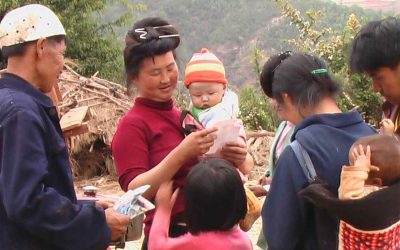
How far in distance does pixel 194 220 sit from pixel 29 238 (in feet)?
1.92

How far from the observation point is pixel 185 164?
2.42m

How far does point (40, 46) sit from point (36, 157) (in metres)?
0.39

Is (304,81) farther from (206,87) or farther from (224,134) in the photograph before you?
(206,87)

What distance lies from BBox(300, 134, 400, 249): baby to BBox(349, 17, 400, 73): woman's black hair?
48 centimetres

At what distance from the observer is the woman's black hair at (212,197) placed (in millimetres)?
2203

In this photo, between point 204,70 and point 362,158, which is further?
point 204,70

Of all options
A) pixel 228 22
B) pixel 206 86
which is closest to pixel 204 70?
pixel 206 86

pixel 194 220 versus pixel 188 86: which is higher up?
pixel 188 86

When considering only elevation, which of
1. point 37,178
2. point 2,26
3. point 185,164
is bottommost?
point 185,164

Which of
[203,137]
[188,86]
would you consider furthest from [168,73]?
[188,86]

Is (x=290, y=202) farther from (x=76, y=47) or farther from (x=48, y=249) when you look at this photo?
(x=76, y=47)

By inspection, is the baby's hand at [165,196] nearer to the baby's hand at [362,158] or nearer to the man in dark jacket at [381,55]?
the baby's hand at [362,158]

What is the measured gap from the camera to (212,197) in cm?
220

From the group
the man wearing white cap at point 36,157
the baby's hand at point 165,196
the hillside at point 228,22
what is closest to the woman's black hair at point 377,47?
the baby's hand at point 165,196
